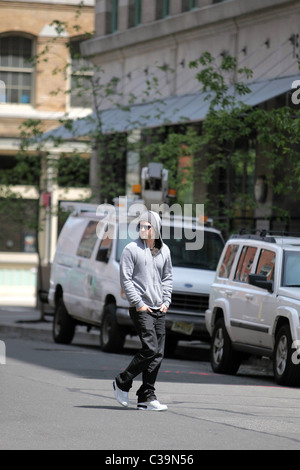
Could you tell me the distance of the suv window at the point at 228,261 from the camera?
1822 centimetres

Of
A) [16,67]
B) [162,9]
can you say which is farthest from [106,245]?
[16,67]

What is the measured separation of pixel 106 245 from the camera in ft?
70.4

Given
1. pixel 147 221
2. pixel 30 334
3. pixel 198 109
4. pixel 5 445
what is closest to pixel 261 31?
pixel 198 109

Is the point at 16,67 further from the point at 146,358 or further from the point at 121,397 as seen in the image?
the point at 146,358

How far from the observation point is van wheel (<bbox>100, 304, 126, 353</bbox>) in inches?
808

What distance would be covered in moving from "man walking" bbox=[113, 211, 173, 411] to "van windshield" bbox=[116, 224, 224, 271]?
860cm

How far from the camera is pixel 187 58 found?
3225 cm

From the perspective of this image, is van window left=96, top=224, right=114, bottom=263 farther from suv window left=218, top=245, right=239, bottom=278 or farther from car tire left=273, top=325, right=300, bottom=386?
car tire left=273, top=325, right=300, bottom=386

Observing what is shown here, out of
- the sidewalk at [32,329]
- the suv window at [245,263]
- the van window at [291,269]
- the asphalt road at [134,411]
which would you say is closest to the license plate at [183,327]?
the asphalt road at [134,411]

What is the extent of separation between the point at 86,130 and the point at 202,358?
9.96m

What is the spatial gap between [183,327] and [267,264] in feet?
12.3

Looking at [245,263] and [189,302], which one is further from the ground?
[245,263]
